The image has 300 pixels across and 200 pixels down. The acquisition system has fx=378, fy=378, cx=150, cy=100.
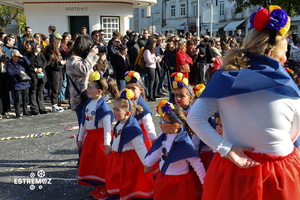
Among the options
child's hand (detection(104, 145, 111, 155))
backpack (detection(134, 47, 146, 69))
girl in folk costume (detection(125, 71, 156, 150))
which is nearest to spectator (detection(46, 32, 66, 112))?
backpack (detection(134, 47, 146, 69))

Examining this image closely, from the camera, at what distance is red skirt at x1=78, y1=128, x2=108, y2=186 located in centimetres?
473

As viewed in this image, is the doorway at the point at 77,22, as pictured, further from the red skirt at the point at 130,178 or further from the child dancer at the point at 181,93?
the red skirt at the point at 130,178

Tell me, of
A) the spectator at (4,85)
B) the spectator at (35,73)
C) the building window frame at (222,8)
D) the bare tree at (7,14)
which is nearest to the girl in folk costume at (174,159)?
the spectator at (35,73)

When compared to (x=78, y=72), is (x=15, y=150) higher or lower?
lower

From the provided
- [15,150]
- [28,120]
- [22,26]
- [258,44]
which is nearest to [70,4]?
[28,120]

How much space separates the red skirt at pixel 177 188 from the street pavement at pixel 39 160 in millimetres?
1455

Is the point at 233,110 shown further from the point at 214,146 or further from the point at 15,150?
the point at 15,150

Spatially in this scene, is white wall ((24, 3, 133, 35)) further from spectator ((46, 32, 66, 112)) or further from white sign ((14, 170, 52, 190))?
white sign ((14, 170, 52, 190))

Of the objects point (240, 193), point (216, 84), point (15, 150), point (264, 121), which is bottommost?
point (15, 150)

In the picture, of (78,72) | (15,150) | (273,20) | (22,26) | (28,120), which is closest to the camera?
(273,20)

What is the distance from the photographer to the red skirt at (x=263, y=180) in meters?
2.17

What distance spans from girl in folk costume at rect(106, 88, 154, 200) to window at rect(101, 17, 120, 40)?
15.6 meters

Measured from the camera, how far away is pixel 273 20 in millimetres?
2131

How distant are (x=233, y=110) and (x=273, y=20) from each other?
555mm
